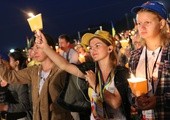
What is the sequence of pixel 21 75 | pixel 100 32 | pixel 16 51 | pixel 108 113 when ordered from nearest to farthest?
pixel 108 113
pixel 100 32
pixel 21 75
pixel 16 51

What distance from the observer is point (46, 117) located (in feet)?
15.7

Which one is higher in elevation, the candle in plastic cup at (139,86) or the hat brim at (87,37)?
the hat brim at (87,37)

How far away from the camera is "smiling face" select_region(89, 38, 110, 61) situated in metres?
4.50

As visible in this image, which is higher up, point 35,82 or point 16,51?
point 16,51

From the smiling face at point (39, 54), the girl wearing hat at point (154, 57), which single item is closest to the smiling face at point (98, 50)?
the girl wearing hat at point (154, 57)

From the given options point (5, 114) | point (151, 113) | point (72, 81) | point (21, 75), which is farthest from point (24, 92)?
point (151, 113)

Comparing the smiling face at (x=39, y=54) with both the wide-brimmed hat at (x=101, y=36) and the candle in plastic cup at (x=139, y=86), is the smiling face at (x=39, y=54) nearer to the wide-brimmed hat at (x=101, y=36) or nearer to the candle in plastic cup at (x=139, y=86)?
the wide-brimmed hat at (x=101, y=36)

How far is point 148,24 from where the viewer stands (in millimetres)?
3676

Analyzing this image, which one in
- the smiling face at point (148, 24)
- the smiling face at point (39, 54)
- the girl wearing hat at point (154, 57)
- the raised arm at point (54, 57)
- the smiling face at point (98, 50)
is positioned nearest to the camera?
the girl wearing hat at point (154, 57)

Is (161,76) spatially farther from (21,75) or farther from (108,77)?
(21,75)

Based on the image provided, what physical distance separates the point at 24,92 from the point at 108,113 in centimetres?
227

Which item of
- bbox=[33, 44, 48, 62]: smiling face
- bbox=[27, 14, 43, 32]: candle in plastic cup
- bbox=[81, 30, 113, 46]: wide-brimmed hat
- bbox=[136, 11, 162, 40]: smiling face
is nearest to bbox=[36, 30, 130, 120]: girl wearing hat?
bbox=[81, 30, 113, 46]: wide-brimmed hat

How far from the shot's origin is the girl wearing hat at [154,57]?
3.52m

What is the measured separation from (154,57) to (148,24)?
12.8 inches
